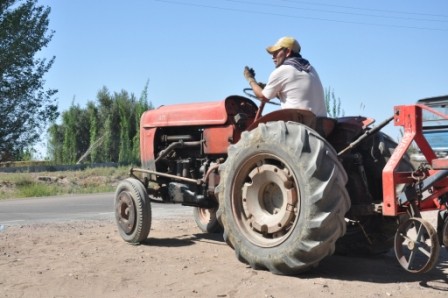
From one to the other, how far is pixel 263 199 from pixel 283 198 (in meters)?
0.31

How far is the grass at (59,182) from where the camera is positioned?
21.2 metres

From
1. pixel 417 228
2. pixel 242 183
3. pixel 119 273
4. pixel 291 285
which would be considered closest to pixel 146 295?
pixel 119 273

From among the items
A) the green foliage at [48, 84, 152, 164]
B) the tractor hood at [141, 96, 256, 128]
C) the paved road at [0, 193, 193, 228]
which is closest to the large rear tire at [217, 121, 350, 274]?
the tractor hood at [141, 96, 256, 128]

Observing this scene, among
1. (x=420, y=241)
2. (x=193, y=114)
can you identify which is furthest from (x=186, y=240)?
(x=420, y=241)

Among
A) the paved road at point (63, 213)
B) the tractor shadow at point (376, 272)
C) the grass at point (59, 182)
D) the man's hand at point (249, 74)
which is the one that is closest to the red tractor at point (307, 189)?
the tractor shadow at point (376, 272)

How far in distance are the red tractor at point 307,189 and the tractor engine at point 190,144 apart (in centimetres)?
2

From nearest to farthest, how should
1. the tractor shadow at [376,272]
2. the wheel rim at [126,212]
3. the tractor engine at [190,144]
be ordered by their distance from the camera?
A: the tractor shadow at [376,272] → the tractor engine at [190,144] → the wheel rim at [126,212]

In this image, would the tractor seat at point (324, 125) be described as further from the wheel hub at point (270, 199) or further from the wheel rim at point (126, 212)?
the wheel rim at point (126, 212)

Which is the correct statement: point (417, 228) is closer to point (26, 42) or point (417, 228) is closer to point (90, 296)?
point (90, 296)

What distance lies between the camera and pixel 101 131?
38625mm

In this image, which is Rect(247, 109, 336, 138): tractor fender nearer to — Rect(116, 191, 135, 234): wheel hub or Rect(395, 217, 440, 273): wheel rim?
Rect(395, 217, 440, 273): wheel rim

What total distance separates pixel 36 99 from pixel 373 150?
26.0m

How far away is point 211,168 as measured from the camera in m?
6.64

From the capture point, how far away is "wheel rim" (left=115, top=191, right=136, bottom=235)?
23.3ft
